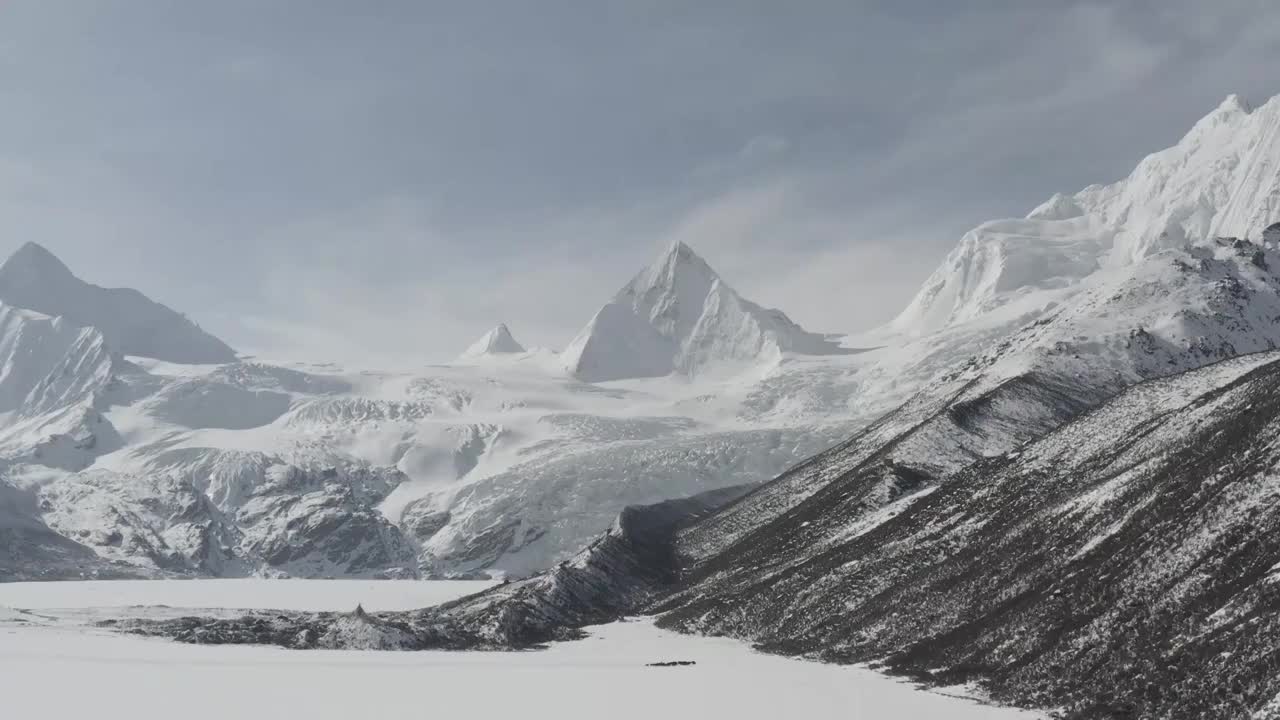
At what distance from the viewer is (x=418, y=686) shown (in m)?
70.4

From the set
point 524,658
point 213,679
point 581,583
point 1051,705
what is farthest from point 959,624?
point 581,583

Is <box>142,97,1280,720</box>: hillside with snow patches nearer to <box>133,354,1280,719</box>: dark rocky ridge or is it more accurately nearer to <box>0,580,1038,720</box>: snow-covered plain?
<box>133,354,1280,719</box>: dark rocky ridge

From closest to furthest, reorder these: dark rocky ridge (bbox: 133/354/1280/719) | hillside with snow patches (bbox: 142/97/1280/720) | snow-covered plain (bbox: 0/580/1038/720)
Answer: snow-covered plain (bbox: 0/580/1038/720)
dark rocky ridge (bbox: 133/354/1280/719)
hillside with snow patches (bbox: 142/97/1280/720)

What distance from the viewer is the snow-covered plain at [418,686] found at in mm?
59906

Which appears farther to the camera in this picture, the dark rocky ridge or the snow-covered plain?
the dark rocky ridge

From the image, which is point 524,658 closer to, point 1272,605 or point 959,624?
point 959,624

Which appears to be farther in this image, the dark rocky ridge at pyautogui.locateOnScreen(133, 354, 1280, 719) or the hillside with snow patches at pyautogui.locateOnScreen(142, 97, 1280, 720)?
the hillside with snow patches at pyautogui.locateOnScreen(142, 97, 1280, 720)

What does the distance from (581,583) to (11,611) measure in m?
75.3

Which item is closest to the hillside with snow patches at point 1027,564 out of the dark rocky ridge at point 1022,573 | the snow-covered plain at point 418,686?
the dark rocky ridge at point 1022,573

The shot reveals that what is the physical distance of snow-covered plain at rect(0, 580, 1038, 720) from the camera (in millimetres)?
59906

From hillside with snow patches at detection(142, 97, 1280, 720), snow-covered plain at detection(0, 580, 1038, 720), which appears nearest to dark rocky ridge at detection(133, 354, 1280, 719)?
hillside with snow patches at detection(142, 97, 1280, 720)

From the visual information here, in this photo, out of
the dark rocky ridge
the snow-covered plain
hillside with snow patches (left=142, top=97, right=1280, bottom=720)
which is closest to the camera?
the snow-covered plain

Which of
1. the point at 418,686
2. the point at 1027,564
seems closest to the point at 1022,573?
the point at 1027,564

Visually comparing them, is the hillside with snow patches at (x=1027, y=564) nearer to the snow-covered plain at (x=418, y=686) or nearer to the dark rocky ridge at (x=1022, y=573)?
the dark rocky ridge at (x=1022, y=573)
